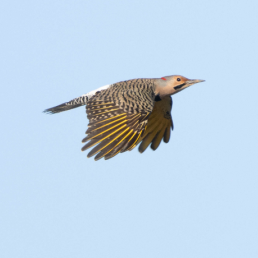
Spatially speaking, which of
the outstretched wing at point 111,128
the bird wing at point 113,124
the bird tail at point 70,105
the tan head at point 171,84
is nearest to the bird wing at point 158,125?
the tan head at point 171,84

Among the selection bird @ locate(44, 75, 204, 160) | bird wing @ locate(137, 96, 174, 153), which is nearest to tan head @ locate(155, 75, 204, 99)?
bird @ locate(44, 75, 204, 160)

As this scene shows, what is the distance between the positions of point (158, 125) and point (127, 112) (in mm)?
2781

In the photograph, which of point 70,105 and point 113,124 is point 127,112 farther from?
point 70,105

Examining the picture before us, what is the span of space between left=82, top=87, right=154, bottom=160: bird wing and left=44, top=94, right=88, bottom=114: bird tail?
3.69 ft

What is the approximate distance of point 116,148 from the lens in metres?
10.5

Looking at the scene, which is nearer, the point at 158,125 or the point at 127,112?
the point at 127,112

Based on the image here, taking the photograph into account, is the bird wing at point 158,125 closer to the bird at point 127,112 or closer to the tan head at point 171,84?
the bird at point 127,112

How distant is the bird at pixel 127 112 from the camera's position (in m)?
10.5

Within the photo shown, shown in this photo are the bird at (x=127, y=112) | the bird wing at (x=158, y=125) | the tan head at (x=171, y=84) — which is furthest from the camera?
the bird wing at (x=158, y=125)

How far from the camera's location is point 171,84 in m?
12.9

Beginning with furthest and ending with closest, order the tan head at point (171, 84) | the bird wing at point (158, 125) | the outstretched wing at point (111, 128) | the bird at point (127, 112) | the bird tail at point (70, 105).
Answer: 1. the bird wing at point (158, 125)
2. the tan head at point (171, 84)
3. the bird tail at point (70, 105)
4. the bird at point (127, 112)
5. the outstretched wing at point (111, 128)

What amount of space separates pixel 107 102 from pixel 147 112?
33.3 inches

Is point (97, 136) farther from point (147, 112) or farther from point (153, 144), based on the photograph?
point (153, 144)

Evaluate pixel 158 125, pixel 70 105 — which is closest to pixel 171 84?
pixel 158 125
